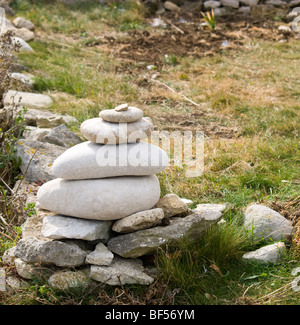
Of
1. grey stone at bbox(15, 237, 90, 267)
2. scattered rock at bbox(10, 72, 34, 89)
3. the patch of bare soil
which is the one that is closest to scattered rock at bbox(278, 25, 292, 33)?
the patch of bare soil

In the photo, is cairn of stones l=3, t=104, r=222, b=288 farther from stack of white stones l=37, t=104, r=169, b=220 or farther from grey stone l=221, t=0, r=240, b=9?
grey stone l=221, t=0, r=240, b=9

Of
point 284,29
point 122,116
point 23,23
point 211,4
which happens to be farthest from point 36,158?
point 211,4

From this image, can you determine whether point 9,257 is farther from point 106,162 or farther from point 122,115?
point 122,115

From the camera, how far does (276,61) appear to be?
31.8 feet

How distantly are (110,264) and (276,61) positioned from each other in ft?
24.4

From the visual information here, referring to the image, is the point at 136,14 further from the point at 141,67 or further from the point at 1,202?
the point at 1,202

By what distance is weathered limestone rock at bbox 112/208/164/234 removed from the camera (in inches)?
145

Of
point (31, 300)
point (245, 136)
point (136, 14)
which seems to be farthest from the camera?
point (136, 14)

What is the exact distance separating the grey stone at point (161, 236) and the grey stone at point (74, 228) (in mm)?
124

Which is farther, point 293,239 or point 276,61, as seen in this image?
point 276,61

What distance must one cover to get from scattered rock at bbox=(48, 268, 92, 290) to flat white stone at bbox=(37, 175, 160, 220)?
46cm

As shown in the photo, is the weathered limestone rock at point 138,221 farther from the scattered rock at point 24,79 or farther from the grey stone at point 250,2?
the grey stone at point 250,2

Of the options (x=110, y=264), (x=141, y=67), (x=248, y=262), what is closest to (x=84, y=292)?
(x=110, y=264)

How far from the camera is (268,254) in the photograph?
12.3 feet
